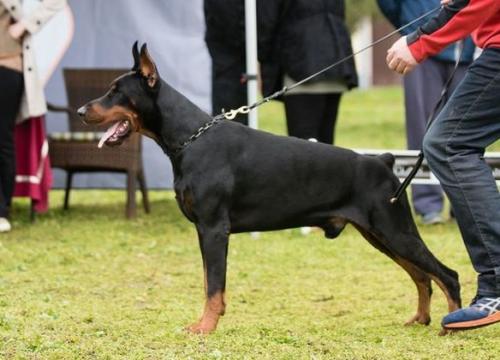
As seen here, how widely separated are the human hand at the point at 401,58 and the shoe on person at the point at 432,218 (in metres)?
4.39

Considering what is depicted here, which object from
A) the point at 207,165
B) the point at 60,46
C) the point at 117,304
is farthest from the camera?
the point at 60,46

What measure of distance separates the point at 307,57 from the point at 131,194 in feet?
6.97

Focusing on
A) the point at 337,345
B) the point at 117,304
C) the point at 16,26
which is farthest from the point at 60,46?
the point at 337,345

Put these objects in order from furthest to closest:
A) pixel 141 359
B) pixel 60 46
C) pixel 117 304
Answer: pixel 60 46
pixel 117 304
pixel 141 359

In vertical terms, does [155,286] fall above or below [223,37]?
below

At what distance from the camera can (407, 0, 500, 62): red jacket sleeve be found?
4637mm

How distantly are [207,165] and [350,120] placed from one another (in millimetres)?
16978

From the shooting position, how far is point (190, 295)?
645 cm

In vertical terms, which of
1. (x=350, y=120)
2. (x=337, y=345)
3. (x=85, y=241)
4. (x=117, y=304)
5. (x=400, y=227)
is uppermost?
(x=400, y=227)

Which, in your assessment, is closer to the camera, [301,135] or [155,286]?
[155,286]

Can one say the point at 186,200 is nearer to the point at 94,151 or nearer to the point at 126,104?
the point at 126,104

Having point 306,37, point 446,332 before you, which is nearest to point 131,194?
point 306,37

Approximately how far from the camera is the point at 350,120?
21844 mm

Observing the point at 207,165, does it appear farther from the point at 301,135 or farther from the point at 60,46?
the point at 60,46
